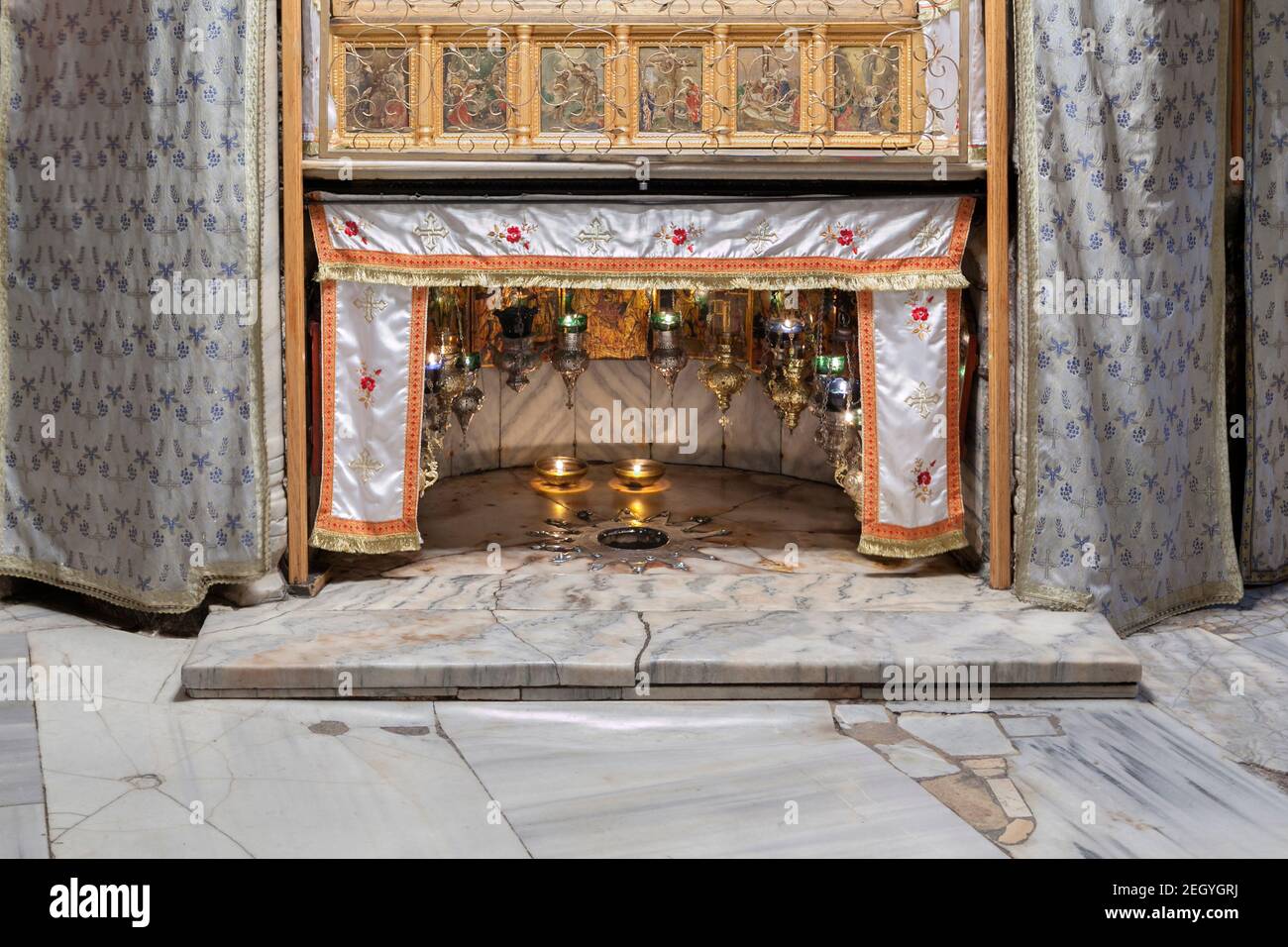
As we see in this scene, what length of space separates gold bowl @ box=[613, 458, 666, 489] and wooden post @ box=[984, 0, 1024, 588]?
227 centimetres

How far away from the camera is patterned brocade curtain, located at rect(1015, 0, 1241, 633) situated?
20.5 feet

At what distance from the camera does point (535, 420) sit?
8.97 m

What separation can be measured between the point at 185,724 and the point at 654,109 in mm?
2902

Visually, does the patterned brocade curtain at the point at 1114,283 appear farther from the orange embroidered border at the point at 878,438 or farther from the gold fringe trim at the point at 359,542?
the gold fringe trim at the point at 359,542

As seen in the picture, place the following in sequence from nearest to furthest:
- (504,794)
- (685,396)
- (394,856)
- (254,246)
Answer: (394,856), (504,794), (254,246), (685,396)

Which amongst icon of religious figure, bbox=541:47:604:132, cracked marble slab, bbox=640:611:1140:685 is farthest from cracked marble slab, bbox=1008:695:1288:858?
icon of religious figure, bbox=541:47:604:132

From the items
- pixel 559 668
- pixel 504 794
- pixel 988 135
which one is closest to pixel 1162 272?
pixel 988 135

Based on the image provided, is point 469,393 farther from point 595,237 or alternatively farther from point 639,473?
point 595,237

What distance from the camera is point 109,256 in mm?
6473

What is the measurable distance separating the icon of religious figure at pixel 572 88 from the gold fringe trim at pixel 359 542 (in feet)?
5.49

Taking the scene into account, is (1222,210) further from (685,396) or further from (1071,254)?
(685,396)

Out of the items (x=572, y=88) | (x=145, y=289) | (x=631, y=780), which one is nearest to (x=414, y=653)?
(x=631, y=780)

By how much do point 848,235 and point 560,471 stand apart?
2.47 m

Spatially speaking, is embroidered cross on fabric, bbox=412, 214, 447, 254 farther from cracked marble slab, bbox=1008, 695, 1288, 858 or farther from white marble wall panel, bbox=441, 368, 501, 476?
cracked marble slab, bbox=1008, 695, 1288, 858
